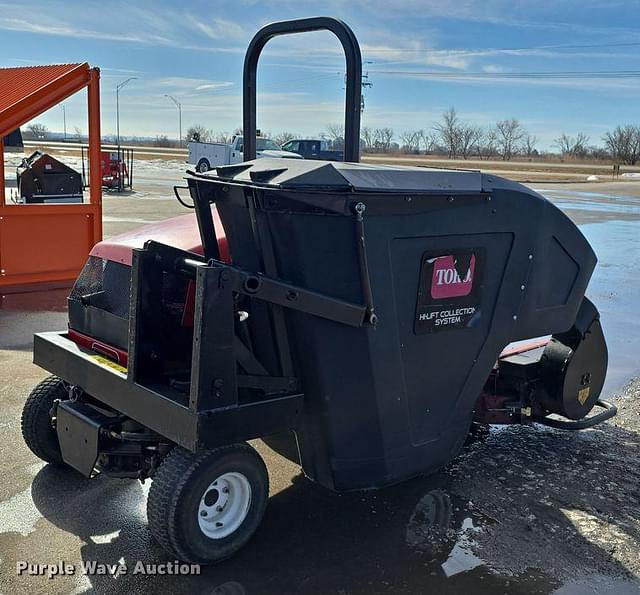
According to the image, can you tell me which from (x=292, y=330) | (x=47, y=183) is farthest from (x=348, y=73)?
(x=47, y=183)

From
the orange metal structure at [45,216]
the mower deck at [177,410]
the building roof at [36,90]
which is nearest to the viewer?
the mower deck at [177,410]

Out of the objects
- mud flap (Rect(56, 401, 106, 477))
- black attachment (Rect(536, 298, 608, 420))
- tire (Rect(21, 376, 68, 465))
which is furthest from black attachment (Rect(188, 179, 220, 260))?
black attachment (Rect(536, 298, 608, 420))

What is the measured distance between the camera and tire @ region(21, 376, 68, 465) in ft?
11.8

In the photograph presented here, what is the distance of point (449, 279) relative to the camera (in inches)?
126

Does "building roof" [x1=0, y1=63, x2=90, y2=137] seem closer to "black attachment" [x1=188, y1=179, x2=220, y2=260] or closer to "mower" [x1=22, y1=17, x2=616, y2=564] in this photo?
"mower" [x1=22, y1=17, x2=616, y2=564]

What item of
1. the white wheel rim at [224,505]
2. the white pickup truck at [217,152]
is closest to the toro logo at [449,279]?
the white wheel rim at [224,505]

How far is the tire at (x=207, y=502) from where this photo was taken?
2.74 metres

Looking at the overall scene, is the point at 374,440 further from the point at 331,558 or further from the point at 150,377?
the point at 150,377

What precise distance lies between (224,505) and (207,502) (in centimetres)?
10

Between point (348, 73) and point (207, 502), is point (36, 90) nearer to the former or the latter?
point (348, 73)

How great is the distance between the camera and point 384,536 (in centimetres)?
320

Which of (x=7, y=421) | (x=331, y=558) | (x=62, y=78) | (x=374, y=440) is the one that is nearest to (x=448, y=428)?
(x=374, y=440)

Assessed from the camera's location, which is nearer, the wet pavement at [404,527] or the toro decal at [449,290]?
the wet pavement at [404,527]

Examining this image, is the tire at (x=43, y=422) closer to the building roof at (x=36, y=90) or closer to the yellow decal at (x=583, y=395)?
the yellow decal at (x=583, y=395)
